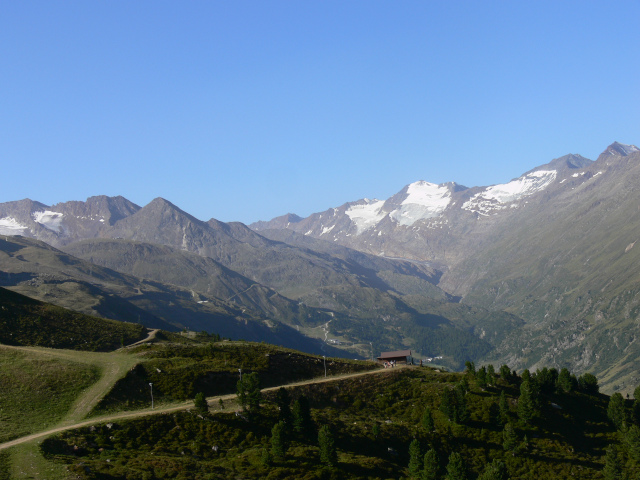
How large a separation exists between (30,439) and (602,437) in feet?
392

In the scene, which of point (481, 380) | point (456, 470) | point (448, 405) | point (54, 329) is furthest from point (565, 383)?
point (54, 329)

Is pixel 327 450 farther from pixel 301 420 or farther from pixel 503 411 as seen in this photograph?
pixel 503 411

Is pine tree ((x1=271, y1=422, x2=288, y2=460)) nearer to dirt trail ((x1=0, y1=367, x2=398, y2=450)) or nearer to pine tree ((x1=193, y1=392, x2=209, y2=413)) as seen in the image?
pine tree ((x1=193, y1=392, x2=209, y2=413))

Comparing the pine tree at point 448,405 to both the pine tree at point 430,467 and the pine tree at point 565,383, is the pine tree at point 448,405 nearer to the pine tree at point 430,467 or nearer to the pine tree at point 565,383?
the pine tree at point 430,467

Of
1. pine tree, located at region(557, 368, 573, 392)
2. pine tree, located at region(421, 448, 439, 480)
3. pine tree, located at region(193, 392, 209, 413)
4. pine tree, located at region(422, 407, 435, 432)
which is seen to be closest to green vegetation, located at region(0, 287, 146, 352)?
pine tree, located at region(193, 392, 209, 413)

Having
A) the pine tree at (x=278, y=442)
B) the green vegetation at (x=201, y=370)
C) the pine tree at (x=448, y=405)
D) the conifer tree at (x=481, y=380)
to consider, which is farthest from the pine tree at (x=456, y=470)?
the green vegetation at (x=201, y=370)

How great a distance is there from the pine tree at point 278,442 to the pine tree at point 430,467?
25423 mm

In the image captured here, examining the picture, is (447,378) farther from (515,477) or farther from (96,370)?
(96,370)

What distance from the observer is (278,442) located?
96312 millimetres

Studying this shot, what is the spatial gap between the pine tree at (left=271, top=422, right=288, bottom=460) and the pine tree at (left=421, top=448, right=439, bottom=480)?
25.4m

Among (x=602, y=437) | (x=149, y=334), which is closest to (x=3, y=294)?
(x=149, y=334)

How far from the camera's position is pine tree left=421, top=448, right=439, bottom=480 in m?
97.9

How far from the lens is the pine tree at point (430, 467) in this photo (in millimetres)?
97875

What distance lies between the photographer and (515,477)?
110m
